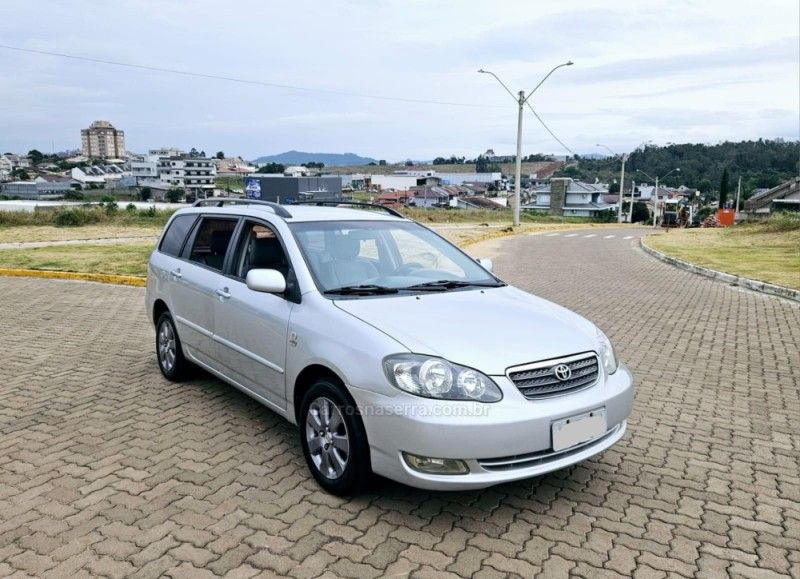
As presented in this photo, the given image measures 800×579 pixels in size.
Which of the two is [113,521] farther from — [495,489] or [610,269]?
[610,269]

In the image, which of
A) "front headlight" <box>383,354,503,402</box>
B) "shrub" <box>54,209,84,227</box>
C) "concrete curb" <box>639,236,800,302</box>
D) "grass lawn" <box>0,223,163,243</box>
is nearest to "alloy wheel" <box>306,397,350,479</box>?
"front headlight" <box>383,354,503,402</box>

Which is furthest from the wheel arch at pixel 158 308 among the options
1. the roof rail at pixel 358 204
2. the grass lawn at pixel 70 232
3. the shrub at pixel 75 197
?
the shrub at pixel 75 197

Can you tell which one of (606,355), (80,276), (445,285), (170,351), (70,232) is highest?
(445,285)

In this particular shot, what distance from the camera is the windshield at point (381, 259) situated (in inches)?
161

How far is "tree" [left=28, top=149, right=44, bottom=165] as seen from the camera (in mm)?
174625

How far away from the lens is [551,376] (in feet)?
10.8

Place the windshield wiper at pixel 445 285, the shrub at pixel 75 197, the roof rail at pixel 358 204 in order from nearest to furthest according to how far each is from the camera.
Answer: the windshield wiper at pixel 445 285, the roof rail at pixel 358 204, the shrub at pixel 75 197

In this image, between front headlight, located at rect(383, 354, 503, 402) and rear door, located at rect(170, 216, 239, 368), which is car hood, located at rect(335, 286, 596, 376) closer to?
front headlight, located at rect(383, 354, 503, 402)

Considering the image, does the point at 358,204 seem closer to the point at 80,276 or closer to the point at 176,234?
the point at 176,234

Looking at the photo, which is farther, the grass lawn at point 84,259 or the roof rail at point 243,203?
the grass lawn at point 84,259

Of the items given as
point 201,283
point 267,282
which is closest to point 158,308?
point 201,283

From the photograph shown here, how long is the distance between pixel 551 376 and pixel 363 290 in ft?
4.26

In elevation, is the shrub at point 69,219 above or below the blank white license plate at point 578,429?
below

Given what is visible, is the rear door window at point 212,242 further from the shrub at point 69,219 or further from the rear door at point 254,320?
the shrub at point 69,219
